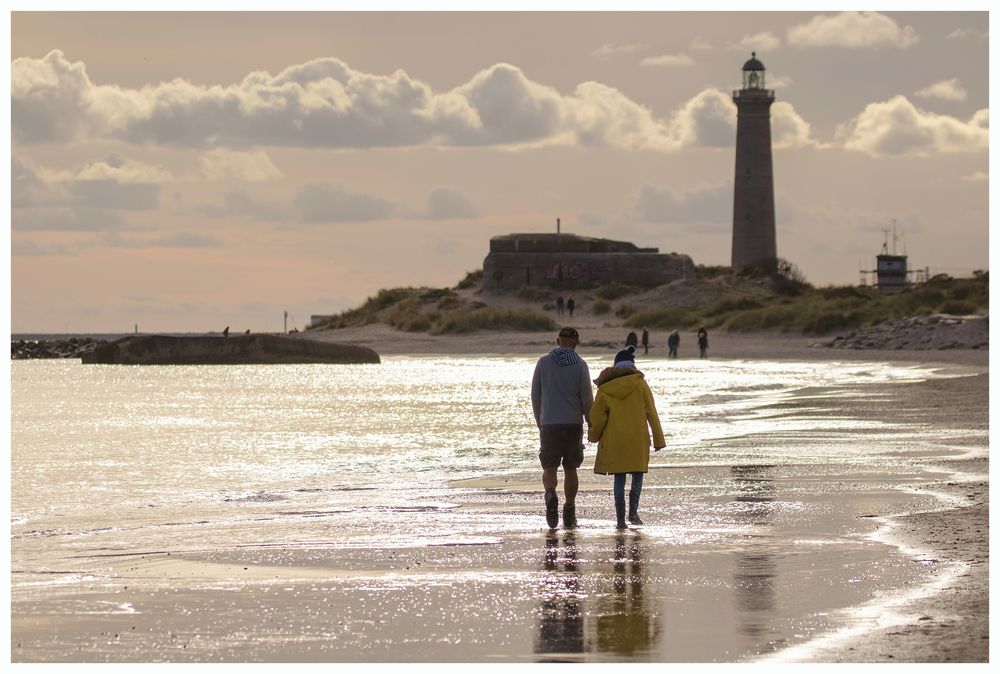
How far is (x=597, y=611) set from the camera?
821 cm

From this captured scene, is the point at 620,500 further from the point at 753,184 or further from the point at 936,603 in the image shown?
the point at 753,184

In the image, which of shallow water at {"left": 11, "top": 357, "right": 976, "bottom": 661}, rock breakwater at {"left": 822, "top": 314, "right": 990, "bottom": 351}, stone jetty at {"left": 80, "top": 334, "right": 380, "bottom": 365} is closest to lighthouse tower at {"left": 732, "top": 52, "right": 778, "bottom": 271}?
rock breakwater at {"left": 822, "top": 314, "right": 990, "bottom": 351}

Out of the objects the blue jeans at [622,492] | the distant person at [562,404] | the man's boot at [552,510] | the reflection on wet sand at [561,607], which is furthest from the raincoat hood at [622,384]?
the reflection on wet sand at [561,607]

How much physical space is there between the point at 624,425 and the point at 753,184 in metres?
78.4

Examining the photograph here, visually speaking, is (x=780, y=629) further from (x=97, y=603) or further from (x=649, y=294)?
(x=649, y=294)

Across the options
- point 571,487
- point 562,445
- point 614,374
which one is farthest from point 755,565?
point 614,374

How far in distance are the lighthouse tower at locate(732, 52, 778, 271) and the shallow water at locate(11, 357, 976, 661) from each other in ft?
219

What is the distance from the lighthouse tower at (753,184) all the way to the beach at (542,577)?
2942 inches

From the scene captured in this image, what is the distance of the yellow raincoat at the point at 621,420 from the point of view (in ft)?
39.0

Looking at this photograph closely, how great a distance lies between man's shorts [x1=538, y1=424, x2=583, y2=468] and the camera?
11.9m

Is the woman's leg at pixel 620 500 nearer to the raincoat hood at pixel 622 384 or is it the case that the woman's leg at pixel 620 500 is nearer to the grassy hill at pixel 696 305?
the raincoat hood at pixel 622 384

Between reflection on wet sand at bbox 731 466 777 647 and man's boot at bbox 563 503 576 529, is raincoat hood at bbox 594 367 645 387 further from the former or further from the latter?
reflection on wet sand at bbox 731 466 777 647
